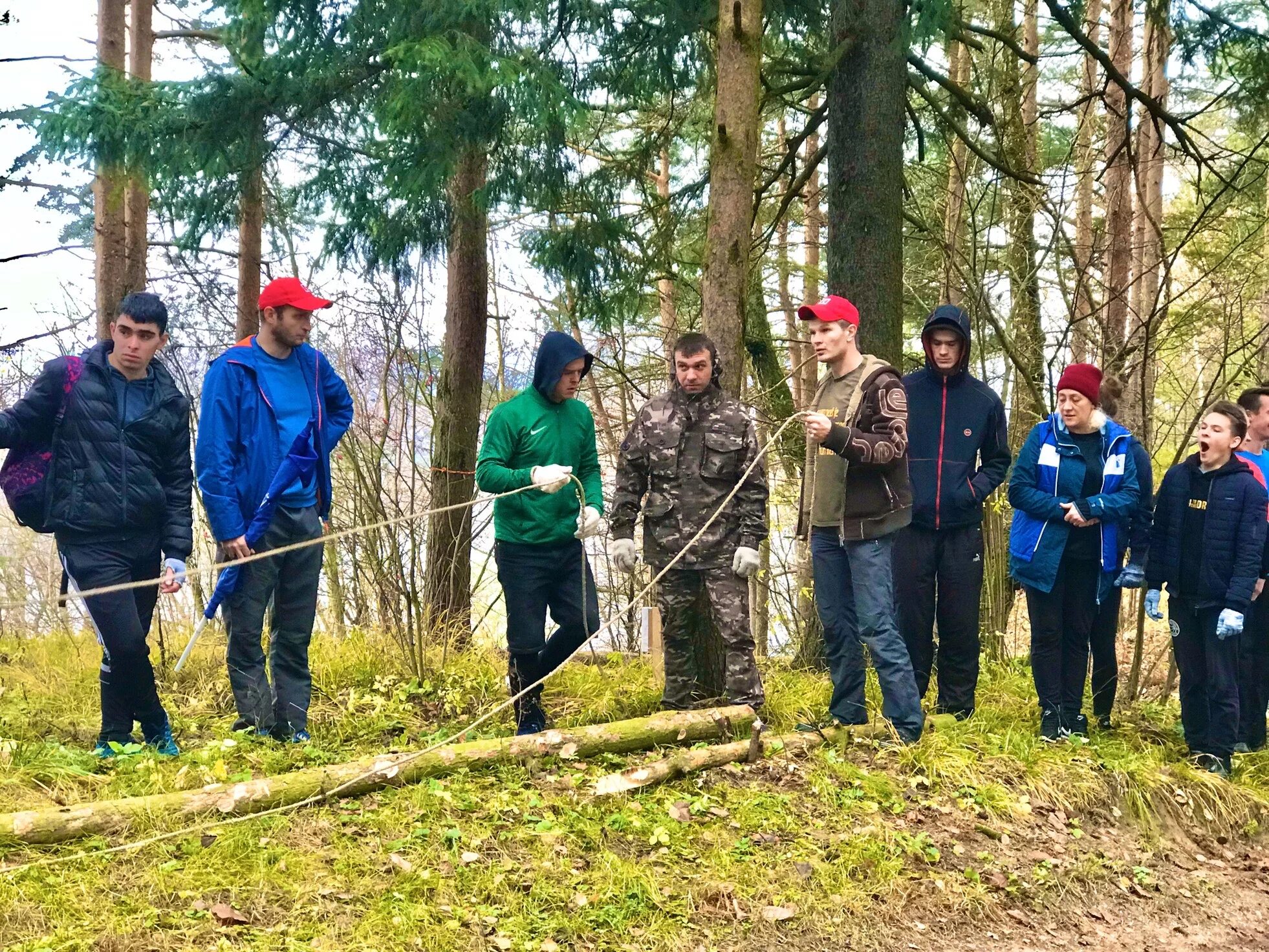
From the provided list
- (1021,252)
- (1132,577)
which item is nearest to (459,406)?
(1132,577)

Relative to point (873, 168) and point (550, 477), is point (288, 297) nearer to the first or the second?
point (550, 477)

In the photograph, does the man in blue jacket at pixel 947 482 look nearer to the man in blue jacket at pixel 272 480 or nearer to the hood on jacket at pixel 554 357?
the hood on jacket at pixel 554 357

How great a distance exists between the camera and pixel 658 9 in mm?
6871

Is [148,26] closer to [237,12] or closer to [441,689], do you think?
[237,12]

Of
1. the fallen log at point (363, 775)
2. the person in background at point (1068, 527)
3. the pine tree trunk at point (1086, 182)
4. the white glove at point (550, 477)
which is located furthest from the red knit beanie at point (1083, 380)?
the pine tree trunk at point (1086, 182)

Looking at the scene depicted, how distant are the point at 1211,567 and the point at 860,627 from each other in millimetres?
1785

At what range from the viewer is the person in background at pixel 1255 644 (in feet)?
18.9

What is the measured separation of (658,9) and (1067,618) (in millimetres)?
4464

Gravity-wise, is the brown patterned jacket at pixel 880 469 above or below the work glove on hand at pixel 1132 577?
above

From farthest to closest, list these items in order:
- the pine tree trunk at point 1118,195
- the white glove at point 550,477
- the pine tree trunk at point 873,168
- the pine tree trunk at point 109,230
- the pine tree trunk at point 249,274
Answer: the pine tree trunk at point 1118,195 → the pine tree trunk at point 249,274 → the pine tree trunk at point 109,230 → the pine tree trunk at point 873,168 → the white glove at point 550,477

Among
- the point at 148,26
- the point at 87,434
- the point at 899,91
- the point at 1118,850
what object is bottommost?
the point at 1118,850

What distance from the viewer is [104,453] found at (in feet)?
15.6

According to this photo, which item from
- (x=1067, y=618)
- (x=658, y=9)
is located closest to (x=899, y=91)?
(x=658, y=9)

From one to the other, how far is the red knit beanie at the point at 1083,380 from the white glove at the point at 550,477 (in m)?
2.60
